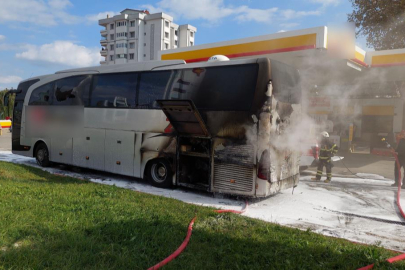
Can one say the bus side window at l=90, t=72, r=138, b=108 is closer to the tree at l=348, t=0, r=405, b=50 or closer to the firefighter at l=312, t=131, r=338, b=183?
the firefighter at l=312, t=131, r=338, b=183

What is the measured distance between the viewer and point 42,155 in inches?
450

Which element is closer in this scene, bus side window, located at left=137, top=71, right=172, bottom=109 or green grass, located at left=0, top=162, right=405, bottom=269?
green grass, located at left=0, top=162, right=405, bottom=269

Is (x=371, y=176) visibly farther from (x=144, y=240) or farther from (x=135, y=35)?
(x=135, y=35)

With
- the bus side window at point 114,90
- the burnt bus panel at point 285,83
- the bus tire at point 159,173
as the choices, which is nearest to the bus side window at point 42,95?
the bus side window at point 114,90

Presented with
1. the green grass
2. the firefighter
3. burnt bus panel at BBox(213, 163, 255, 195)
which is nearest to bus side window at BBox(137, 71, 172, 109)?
burnt bus panel at BBox(213, 163, 255, 195)

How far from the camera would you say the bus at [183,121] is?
6766mm

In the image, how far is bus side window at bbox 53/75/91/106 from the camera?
9.78 metres

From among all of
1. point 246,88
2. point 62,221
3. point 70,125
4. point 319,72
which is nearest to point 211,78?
point 246,88

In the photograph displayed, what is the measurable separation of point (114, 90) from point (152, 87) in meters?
1.41

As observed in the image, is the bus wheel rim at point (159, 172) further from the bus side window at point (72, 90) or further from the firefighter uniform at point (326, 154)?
the firefighter uniform at point (326, 154)

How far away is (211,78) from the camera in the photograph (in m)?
7.29

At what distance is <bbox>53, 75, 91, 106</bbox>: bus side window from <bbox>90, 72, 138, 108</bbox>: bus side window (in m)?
0.36

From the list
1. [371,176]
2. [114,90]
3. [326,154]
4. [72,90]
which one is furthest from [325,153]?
[72,90]

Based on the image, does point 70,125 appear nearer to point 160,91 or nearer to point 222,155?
point 160,91
